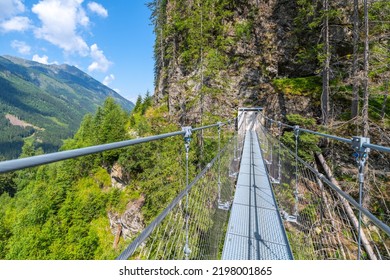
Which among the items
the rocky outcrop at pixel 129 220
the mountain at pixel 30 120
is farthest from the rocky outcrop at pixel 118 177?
the mountain at pixel 30 120

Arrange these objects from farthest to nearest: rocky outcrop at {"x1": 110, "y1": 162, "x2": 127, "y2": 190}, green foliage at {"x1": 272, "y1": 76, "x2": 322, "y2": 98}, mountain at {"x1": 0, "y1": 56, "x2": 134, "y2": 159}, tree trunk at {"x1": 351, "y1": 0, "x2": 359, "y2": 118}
Result: mountain at {"x1": 0, "y1": 56, "x2": 134, "y2": 159}
rocky outcrop at {"x1": 110, "y1": 162, "x2": 127, "y2": 190}
green foliage at {"x1": 272, "y1": 76, "x2": 322, "y2": 98}
tree trunk at {"x1": 351, "y1": 0, "x2": 359, "y2": 118}

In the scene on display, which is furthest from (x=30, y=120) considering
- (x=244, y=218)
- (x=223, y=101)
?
(x=244, y=218)

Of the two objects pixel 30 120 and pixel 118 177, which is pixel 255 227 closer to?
pixel 118 177

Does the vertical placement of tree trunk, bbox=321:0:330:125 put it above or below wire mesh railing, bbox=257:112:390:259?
above

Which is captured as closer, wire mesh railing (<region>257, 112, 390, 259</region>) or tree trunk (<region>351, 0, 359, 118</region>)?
wire mesh railing (<region>257, 112, 390, 259</region>)

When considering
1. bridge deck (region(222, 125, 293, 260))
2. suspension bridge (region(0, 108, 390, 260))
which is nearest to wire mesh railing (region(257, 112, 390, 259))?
suspension bridge (region(0, 108, 390, 260))

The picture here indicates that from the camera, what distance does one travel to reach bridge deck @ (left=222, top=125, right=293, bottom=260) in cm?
210

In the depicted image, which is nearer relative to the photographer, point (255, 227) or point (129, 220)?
point (255, 227)

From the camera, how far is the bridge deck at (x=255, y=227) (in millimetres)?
2104

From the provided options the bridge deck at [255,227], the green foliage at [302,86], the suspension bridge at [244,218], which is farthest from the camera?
the green foliage at [302,86]

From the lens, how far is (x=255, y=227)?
2.51 metres

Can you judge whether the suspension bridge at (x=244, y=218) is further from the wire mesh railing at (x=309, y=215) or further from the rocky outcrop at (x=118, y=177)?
the rocky outcrop at (x=118, y=177)

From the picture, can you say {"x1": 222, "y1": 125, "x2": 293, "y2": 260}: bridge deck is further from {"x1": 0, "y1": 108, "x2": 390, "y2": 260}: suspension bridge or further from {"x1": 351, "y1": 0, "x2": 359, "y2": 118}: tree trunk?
{"x1": 351, "y1": 0, "x2": 359, "y2": 118}: tree trunk

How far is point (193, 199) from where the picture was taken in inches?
91.6
